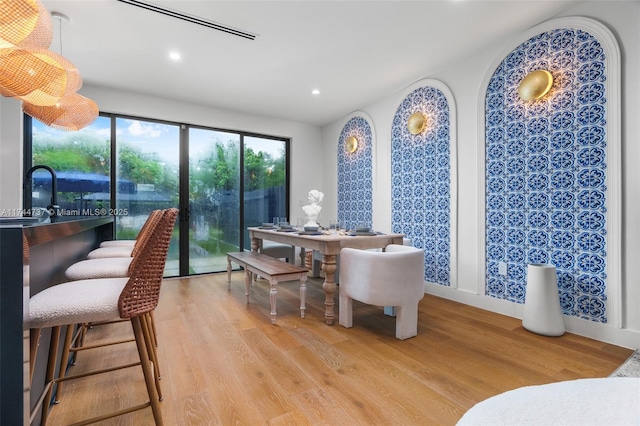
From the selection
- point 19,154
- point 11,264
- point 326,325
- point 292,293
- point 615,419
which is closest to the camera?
point 615,419

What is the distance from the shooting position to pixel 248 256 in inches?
135

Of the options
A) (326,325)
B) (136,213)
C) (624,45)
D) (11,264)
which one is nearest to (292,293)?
(326,325)

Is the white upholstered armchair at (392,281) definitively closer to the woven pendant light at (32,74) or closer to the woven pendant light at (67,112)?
the woven pendant light at (32,74)

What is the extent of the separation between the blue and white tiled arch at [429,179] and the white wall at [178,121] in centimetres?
193

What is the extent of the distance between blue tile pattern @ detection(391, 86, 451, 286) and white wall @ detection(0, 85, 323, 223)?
1928 mm

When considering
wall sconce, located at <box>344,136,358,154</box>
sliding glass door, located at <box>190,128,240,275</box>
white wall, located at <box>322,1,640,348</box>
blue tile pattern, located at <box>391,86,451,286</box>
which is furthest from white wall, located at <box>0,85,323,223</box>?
blue tile pattern, located at <box>391,86,451,286</box>

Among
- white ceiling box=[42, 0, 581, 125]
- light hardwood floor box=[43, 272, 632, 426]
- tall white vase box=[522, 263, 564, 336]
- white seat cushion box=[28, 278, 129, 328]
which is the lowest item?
light hardwood floor box=[43, 272, 632, 426]

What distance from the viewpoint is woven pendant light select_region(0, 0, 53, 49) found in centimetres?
138

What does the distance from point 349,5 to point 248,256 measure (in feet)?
8.69

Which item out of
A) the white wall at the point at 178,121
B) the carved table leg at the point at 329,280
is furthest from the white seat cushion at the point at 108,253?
the white wall at the point at 178,121

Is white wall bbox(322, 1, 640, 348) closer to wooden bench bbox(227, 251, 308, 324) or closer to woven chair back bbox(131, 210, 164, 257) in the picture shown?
wooden bench bbox(227, 251, 308, 324)

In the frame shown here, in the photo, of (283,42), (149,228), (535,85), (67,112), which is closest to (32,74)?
(67,112)

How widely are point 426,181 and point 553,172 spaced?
1.29 meters

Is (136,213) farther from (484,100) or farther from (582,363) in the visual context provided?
(582,363)
